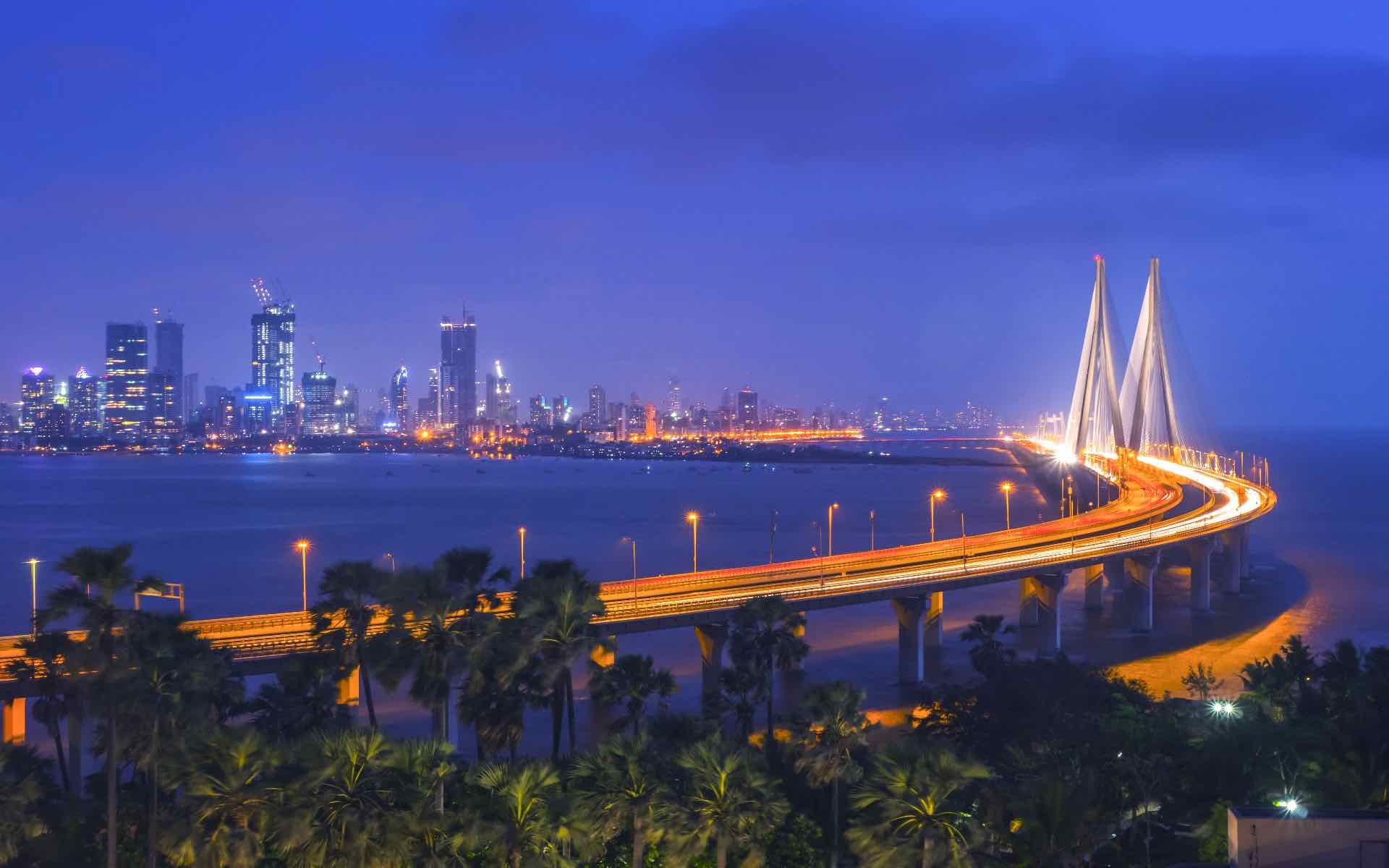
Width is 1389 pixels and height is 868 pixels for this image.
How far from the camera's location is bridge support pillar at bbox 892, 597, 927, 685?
32.3 m

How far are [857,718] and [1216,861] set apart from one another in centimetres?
489

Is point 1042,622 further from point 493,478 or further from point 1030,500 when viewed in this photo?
point 493,478

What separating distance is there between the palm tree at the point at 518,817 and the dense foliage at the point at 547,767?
0.09 feet

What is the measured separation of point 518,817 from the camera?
531 inches

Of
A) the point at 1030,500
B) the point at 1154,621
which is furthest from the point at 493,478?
the point at 1154,621

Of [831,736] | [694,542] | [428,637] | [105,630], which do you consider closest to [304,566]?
[428,637]

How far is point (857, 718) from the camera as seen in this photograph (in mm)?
14320

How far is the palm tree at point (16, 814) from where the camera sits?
1338cm

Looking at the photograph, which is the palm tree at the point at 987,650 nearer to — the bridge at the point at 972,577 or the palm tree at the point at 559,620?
the bridge at the point at 972,577

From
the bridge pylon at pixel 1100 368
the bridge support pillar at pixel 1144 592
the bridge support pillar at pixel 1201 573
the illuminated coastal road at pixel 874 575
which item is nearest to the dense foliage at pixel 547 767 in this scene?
the illuminated coastal road at pixel 874 575

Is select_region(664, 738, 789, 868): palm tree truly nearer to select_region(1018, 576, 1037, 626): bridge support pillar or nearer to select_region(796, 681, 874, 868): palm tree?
select_region(796, 681, 874, 868): palm tree

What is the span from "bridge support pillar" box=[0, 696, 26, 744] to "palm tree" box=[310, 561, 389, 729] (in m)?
7.09

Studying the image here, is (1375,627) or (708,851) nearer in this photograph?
(708,851)

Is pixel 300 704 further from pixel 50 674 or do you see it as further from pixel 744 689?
pixel 744 689
